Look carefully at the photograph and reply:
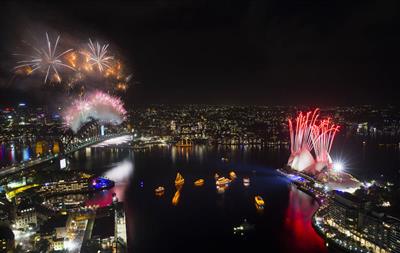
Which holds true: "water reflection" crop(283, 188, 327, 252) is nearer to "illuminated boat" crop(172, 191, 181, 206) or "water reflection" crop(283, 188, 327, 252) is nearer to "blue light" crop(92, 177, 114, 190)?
"illuminated boat" crop(172, 191, 181, 206)

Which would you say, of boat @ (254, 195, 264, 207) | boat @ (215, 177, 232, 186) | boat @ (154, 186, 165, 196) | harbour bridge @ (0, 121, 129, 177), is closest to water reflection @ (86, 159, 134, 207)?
boat @ (154, 186, 165, 196)

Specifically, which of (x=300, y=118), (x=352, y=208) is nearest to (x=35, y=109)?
(x=300, y=118)

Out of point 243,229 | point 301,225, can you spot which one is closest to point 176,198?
point 243,229

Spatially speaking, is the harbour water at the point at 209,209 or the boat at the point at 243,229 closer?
the harbour water at the point at 209,209

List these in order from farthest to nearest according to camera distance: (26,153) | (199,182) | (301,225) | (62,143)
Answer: (26,153)
(62,143)
(199,182)
(301,225)

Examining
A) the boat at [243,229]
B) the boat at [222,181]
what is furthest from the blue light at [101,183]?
the boat at [243,229]

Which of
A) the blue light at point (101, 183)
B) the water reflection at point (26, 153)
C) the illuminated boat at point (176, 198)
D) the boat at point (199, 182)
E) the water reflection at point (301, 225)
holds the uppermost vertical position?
the water reflection at point (26, 153)

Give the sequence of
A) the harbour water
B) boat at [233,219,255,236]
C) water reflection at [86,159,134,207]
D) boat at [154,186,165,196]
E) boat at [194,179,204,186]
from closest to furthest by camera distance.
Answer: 1. the harbour water
2. boat at [233,219,255,236]
3. water reflection at [86,159,134,207]
4. boat at [154,186,165,196]
5. boat at [194,179,204,186]

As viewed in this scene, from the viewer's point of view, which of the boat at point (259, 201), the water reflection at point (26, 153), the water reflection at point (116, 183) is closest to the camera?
the boat at point (259, 201)

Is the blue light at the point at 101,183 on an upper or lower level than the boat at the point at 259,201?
upper

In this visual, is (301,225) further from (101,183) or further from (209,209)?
(101,183)

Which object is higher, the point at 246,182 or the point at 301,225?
the point at 246,182

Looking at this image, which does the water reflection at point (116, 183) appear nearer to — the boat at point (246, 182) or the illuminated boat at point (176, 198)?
the illuminated boat at point (176, 198)
